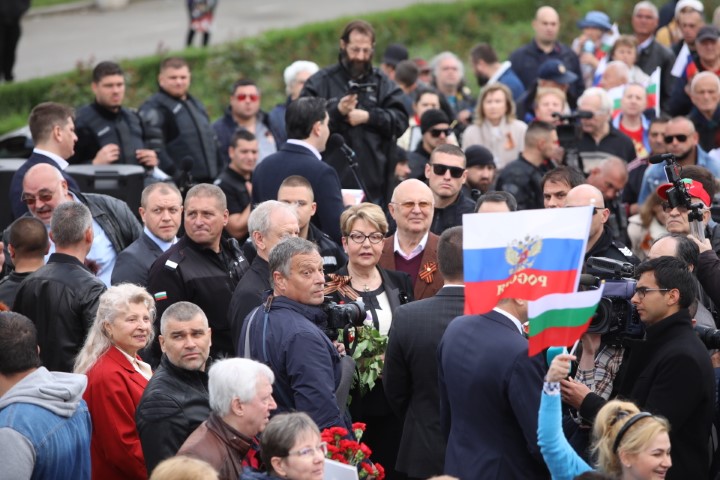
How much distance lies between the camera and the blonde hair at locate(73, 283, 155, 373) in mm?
7504

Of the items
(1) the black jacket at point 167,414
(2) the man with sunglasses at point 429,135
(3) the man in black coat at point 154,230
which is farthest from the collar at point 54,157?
(1) the black jacket at point 167,414

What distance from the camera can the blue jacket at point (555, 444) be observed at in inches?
242

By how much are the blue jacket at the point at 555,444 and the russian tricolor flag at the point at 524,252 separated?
0.50 metres

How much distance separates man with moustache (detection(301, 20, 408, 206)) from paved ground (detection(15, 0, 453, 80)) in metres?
7.66

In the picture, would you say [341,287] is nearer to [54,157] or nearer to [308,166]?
[308,166]

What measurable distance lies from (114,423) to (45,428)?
830 mm

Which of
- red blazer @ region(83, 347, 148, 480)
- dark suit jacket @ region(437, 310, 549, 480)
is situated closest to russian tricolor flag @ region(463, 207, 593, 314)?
dark suit jacket @ region(437, 310, 549, 480)

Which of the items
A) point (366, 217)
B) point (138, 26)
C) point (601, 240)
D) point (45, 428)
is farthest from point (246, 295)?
point (138, 26)

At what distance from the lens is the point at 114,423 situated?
7.28 m

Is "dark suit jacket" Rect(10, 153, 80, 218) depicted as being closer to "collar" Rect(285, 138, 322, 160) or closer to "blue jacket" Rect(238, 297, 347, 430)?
"collar" Rect(285, 138, 322, 160)

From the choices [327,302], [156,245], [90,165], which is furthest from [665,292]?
[90,165]

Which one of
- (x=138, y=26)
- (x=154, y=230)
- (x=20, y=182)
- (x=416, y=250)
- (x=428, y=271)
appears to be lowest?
(x=428, y=271)

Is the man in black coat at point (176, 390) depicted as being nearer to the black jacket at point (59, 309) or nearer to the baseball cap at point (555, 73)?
the black jacket at point (59, 309)

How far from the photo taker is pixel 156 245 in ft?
30.7
